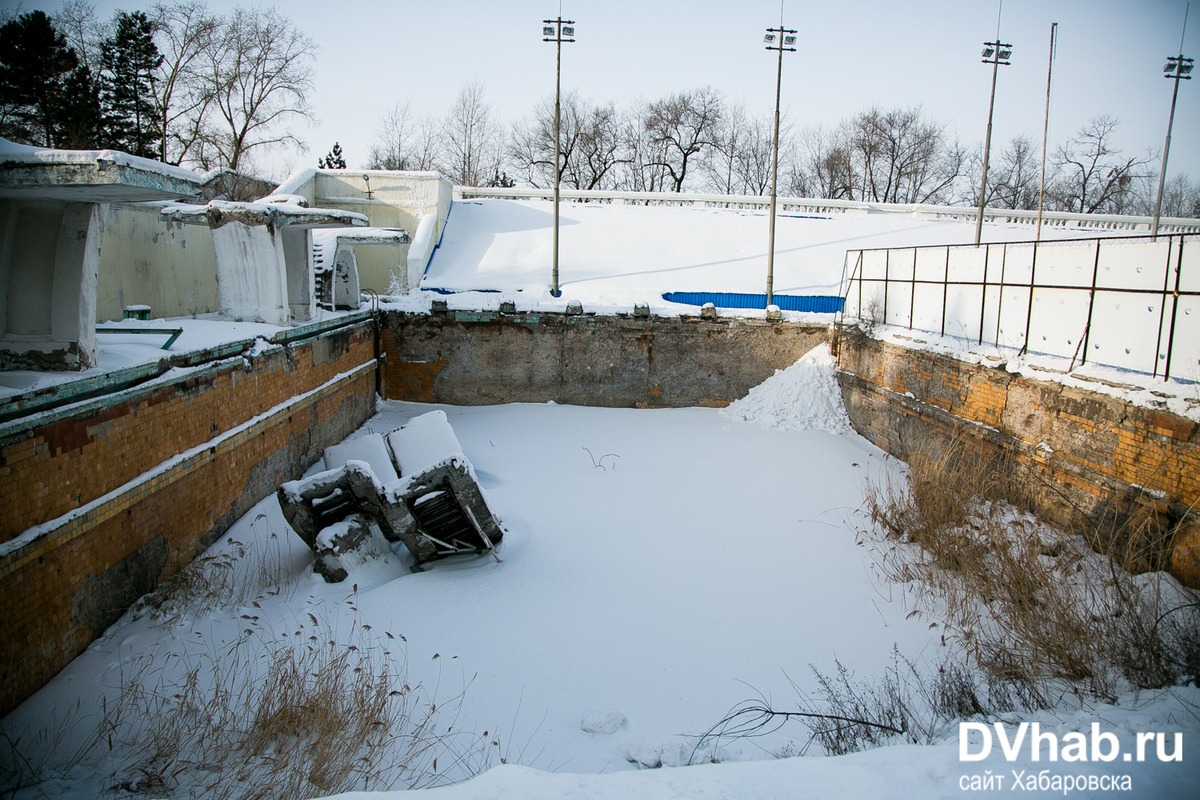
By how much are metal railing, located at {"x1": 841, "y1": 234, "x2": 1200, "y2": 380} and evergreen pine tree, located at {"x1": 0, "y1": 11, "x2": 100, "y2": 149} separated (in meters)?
20.3

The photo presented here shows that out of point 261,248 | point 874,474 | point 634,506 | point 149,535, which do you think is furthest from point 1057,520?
point 261,248

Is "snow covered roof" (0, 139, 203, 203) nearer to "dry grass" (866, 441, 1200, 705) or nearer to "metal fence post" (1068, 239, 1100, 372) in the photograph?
"dry grass" (866, 441, 1200, 705)

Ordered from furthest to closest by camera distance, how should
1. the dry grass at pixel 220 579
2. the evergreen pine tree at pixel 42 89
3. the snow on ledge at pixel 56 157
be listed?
the evergreen pine tree at pixel 42 89, the dry grass at pixel 220 579, the snow on ledge at pixel 56 157

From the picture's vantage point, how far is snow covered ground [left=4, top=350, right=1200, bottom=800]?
113 inches

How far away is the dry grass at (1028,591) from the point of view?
13.6 feet

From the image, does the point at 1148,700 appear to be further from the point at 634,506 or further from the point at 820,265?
the point at 820,265

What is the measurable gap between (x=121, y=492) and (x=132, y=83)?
28.1m

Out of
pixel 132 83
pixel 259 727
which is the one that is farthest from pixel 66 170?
pixel 132 83

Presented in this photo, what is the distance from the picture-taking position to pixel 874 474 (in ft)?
32.2

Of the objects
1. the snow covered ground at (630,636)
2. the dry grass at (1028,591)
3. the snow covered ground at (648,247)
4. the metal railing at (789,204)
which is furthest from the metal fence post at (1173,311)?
the metal railing at (789,204)

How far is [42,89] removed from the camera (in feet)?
61.2

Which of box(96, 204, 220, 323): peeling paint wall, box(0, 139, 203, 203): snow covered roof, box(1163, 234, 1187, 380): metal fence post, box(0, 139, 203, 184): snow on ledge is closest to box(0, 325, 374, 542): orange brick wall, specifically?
box(0, 139, 203, 203): snow covered roof

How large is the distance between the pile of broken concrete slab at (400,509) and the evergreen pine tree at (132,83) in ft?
83.4

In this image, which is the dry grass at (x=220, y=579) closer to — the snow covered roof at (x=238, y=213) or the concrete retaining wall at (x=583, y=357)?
the snow covered roof at (x=238, y=213)
